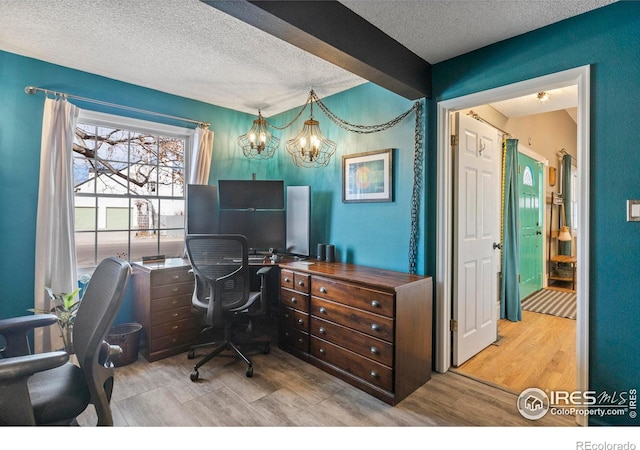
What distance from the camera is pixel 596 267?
1.93m

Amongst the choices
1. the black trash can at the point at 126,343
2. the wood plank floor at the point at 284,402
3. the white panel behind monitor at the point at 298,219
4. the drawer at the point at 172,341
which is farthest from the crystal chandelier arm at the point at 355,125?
the black trash can at the point at 126,343

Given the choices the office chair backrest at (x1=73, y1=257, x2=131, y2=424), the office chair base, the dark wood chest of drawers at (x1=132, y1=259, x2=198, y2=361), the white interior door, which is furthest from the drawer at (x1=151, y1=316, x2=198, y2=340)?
the white interior door

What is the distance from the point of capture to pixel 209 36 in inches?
90.4

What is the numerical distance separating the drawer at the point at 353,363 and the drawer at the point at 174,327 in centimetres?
114

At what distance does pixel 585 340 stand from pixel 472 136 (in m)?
1.74

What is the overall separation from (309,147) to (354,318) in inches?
72.3

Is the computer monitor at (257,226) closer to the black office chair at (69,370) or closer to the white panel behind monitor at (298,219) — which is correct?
the white panel behind monitor at (298,219)

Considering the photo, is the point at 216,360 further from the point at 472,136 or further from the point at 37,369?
the point at 472,136

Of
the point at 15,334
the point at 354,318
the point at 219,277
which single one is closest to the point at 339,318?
the point at 354,318

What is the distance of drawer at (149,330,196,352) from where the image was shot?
9.12 ft

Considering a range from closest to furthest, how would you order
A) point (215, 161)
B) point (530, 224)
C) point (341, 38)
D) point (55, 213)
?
point (341, 38) < point (55, 213) < point (215, 161) < point (530, 224)

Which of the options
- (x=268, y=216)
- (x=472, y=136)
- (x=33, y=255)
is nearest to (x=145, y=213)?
(x=33, y=255)

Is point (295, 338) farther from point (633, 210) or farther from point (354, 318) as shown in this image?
point (633, 210)

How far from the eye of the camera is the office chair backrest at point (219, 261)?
2.47 meters
